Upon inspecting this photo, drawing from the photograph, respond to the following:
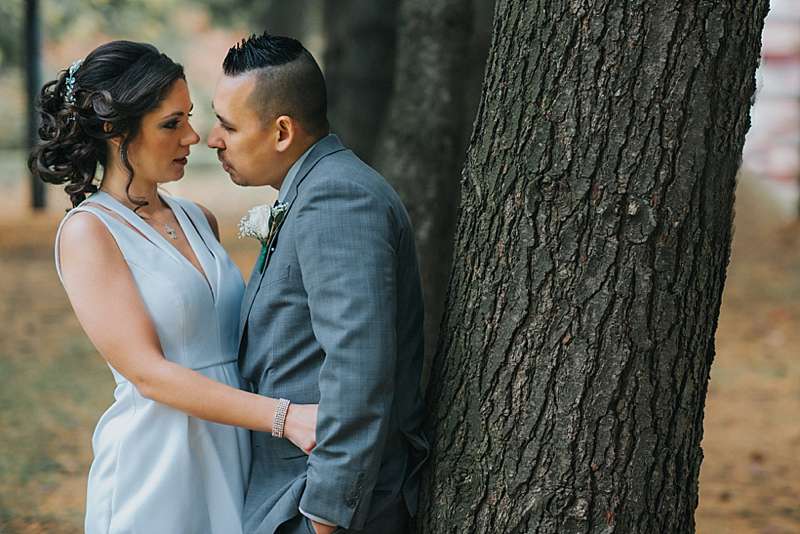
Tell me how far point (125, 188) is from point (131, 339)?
22.2 inches

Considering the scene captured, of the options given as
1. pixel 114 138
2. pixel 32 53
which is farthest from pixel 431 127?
pixel 32 53

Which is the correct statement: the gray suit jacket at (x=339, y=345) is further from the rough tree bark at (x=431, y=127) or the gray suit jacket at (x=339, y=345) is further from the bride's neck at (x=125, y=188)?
the rough tree bark at (x=431, y=127)

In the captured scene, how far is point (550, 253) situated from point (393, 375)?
1.68ft

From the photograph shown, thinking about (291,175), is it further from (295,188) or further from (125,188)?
(125,188)

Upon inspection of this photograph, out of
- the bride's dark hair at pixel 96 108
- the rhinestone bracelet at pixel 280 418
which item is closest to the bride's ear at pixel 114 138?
the bride's dark hair at pixel 96 108

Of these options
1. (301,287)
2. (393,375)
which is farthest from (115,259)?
(393,375)

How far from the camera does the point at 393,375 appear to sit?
266 centimetres

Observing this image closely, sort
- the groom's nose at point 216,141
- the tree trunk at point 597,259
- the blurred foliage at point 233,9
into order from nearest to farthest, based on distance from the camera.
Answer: the tree trunk at point 597,259, the groom's nose at point 216,141, the blurred foliage at point 233,9

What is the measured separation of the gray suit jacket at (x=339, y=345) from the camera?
2.59m

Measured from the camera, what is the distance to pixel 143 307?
2941mm

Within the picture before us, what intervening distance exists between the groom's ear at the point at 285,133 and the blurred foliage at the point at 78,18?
17541 millimetres

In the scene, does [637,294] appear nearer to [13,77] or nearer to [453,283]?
[453,283]

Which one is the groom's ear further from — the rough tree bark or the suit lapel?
the rough tree bark

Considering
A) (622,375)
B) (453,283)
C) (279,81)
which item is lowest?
(622,375)
